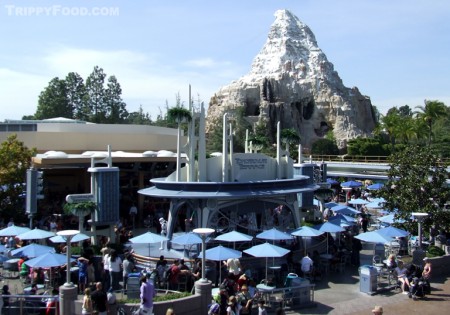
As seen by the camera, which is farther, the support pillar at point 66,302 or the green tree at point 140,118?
the green tree at point 140,118

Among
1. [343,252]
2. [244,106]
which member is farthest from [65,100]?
[343,252]

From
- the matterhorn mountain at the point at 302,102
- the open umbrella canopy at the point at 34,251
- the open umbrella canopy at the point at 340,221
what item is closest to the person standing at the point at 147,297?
the open umbrella canopy at the point at 34,251

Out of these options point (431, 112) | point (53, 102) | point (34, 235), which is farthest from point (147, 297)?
point (53, 102)

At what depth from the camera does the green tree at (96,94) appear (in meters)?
75.0

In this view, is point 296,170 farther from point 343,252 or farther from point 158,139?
point 158,139

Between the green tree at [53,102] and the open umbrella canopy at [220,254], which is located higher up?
the green tree at [53,102]

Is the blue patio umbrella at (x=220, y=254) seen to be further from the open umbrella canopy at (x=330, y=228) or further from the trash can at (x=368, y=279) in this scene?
the open umbrella canopy at (x=330, y=228)

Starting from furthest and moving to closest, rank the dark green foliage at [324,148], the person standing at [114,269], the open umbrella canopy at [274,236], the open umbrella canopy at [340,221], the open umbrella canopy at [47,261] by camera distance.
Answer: the dark green foliage at [324,148]
the open umbrella canopy at [340,221]
the open umbrella canopy at [274,236]
the person standing at [114,269]
the open umbrella canopy at [47,261]

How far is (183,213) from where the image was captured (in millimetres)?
27953

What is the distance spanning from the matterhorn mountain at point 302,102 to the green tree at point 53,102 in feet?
72.1

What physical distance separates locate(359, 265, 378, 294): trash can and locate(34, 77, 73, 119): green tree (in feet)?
207

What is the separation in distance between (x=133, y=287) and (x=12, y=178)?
42.8ft

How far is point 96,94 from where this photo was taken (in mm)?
75750

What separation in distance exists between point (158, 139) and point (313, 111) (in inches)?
1903
